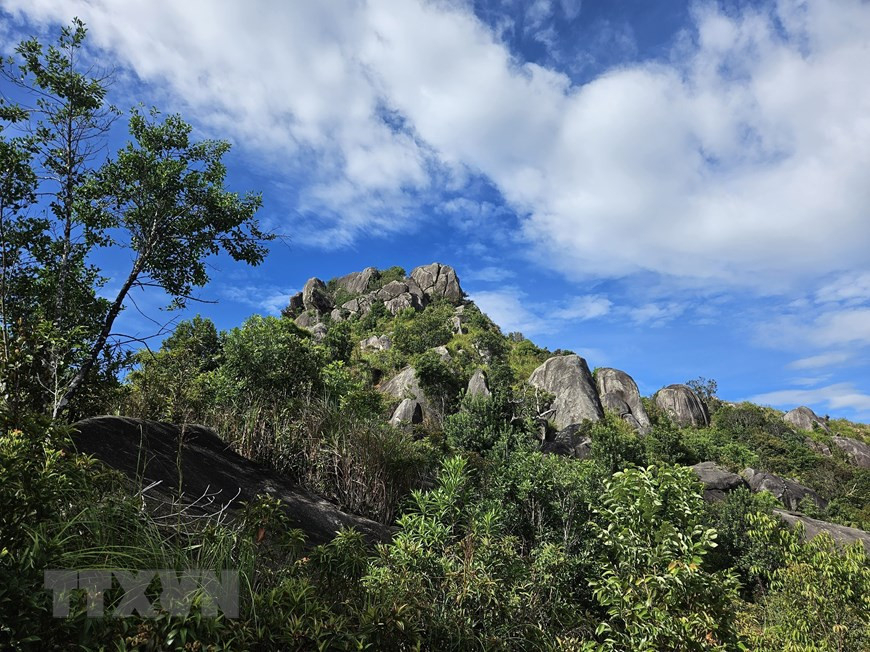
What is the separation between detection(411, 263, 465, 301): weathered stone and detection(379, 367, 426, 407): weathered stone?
35.5 m

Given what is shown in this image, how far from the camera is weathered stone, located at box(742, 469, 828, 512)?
26125 millimetres

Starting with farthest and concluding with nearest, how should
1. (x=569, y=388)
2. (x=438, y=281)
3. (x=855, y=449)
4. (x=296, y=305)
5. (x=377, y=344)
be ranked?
1. (x=296, y=305)
2. (x=438, y=281)
3. (x=377, y=344)
4. (x=855, y=449)
5. (x=569, y=388)

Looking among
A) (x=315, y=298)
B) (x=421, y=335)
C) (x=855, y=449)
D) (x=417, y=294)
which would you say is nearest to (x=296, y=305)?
(x=315, y=298)

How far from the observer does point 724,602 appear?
3908 mm

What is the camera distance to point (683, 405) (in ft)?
157

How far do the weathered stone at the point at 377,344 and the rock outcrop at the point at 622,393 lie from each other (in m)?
23.6

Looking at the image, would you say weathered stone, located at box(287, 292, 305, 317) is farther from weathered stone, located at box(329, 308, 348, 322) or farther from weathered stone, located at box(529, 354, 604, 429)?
weathered stone, located at box(529, 354, 604, 429)

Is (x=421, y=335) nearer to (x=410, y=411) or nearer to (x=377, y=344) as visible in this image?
(x=377, y=344)

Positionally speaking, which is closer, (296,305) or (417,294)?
(417,294)

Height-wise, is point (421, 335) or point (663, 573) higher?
point (421, 335)

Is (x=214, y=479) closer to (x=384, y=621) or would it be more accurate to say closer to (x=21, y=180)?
(x=384, y=621)

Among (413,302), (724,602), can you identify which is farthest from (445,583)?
(413,302)

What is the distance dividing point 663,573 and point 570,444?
26.5 m

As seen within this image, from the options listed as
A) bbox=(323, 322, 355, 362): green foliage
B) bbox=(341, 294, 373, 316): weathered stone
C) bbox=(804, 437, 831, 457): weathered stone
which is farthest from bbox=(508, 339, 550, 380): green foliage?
bbox=(341, 294, 373, 316): weathered stone
